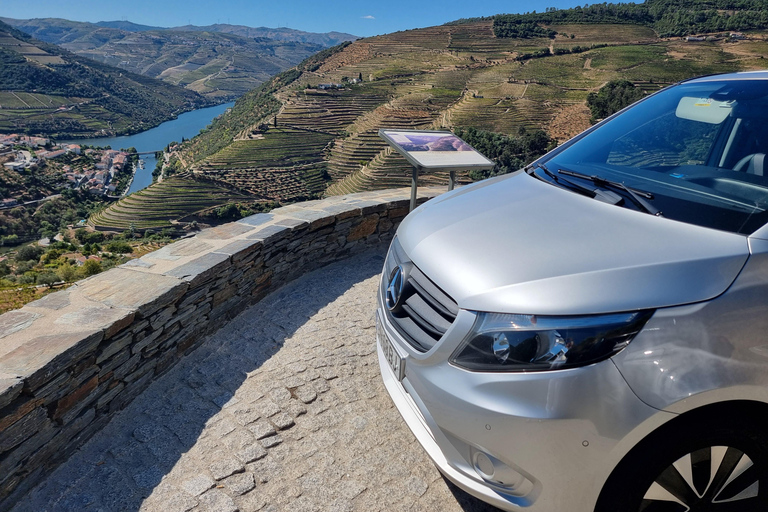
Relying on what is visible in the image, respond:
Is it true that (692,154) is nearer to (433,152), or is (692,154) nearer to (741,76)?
(741,76)

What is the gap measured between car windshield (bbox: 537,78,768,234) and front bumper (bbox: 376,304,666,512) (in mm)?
777

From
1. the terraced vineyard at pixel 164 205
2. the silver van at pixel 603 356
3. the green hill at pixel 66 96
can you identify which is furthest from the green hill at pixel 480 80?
the green hill at pixel 66 96

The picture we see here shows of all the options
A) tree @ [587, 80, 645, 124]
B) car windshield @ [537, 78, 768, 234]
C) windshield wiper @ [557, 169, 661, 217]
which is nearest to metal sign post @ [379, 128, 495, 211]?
car windshield @ [537, 78, 768, 234]

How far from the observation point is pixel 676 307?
1.28 metres

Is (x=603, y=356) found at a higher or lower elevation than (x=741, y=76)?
lower

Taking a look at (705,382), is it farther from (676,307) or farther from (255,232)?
(255,232)

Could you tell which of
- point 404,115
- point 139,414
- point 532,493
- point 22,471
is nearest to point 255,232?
point 139,414

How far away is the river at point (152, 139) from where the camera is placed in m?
93.9

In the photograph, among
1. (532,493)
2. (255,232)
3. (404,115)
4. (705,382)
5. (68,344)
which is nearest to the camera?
(705,382)

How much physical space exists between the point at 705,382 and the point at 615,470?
0.36m

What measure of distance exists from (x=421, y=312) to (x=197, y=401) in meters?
1.73

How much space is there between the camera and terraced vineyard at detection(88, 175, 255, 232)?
5462 centimetres

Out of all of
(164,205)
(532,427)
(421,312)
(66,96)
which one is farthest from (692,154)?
(66,96)

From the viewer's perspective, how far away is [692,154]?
2373 millimetres
